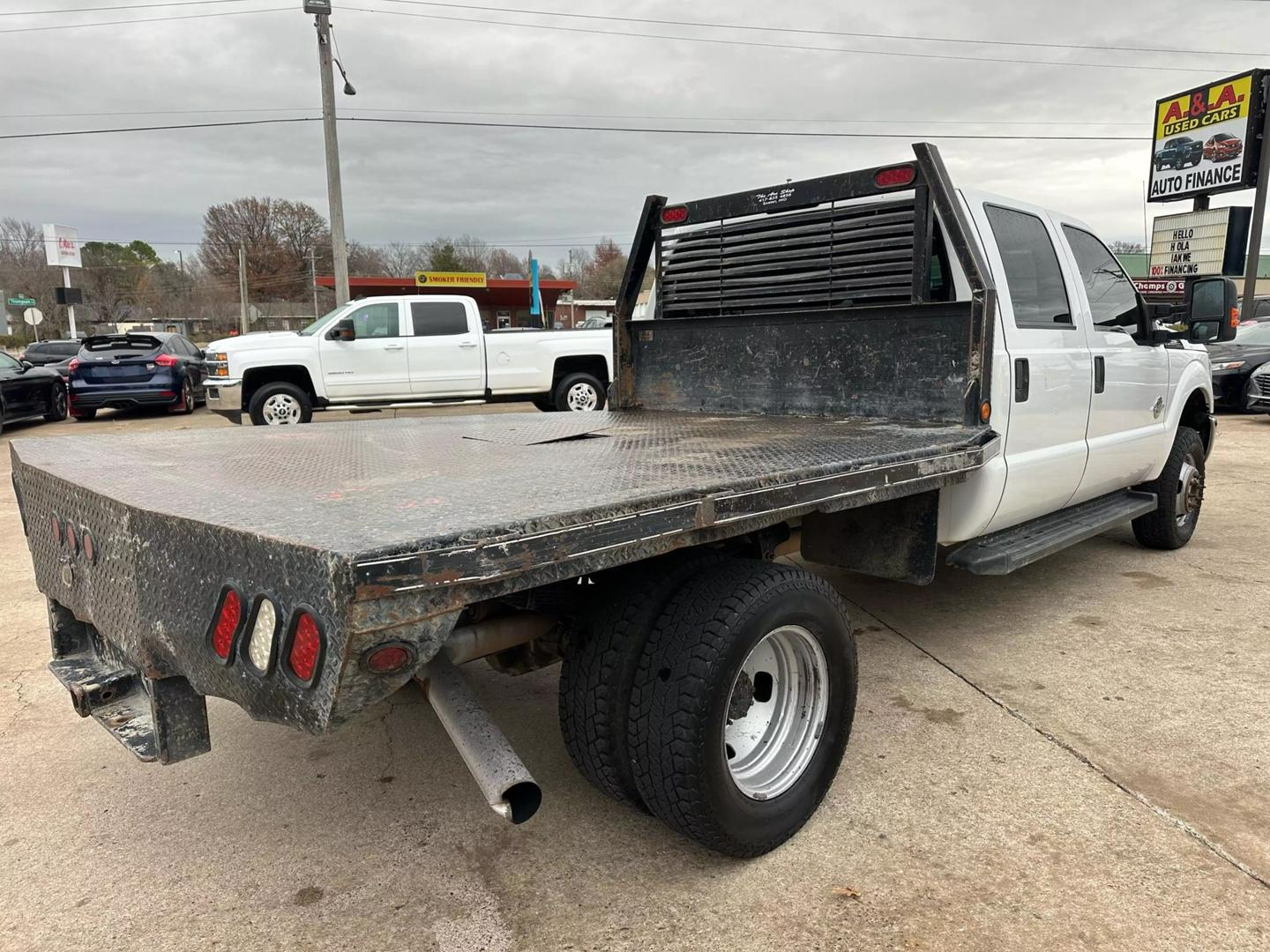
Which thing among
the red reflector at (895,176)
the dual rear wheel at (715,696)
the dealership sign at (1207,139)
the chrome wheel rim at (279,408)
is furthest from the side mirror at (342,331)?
the dealership sign at (1207,139)

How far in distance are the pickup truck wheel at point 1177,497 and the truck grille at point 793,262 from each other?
2.79 meters

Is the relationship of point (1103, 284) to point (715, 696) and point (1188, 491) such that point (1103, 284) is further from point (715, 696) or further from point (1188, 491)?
point (715, 696)

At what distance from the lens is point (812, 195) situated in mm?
4176

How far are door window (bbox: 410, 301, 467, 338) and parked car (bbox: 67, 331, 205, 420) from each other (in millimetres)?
5585

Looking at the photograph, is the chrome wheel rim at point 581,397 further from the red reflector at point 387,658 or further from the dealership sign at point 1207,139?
the dealership sign at point 1207,139

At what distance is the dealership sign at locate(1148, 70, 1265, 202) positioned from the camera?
2134cm

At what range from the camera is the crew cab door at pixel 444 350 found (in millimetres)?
12672

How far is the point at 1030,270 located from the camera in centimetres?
406

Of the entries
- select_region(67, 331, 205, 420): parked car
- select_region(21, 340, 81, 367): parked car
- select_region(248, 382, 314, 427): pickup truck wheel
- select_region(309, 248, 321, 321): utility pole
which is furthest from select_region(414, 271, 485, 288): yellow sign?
select_region(309, 248, 321, 321): utility pole

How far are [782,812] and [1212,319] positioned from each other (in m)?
4.21

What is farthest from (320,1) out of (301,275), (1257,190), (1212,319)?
(301,275)

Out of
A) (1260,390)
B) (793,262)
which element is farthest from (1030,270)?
(1260,390)

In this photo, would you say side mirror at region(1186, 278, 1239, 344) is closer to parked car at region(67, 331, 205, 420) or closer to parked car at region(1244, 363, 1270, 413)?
parked car at region(1244, 363, 1270, 413)

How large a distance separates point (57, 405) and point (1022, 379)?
16.1 m
